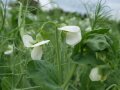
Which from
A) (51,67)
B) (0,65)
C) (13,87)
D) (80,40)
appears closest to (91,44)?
(80,40)

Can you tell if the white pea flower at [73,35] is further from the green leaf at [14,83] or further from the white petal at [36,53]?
the green leaf at [14,83]

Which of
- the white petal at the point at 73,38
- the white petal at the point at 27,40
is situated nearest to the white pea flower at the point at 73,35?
the white petal at the point at 73,38

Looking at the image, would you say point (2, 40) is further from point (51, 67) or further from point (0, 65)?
point (51, 67)

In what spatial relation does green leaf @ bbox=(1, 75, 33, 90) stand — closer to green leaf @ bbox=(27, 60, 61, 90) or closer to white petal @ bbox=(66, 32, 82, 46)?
green leaf @ bbox=(27, 60, 61, 90)

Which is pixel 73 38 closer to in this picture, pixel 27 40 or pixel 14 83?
pixel 27 40

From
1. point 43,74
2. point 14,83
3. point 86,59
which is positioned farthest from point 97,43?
point 14,83

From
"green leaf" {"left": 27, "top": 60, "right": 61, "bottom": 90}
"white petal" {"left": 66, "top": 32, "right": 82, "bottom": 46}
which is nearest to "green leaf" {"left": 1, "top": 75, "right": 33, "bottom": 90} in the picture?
"green leaf" {"left": 27, "top": 60, "right": 61, "bottom": 90}

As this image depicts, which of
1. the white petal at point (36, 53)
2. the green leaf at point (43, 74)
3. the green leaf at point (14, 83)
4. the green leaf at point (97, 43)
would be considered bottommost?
the green leaf at point (14, 83)
